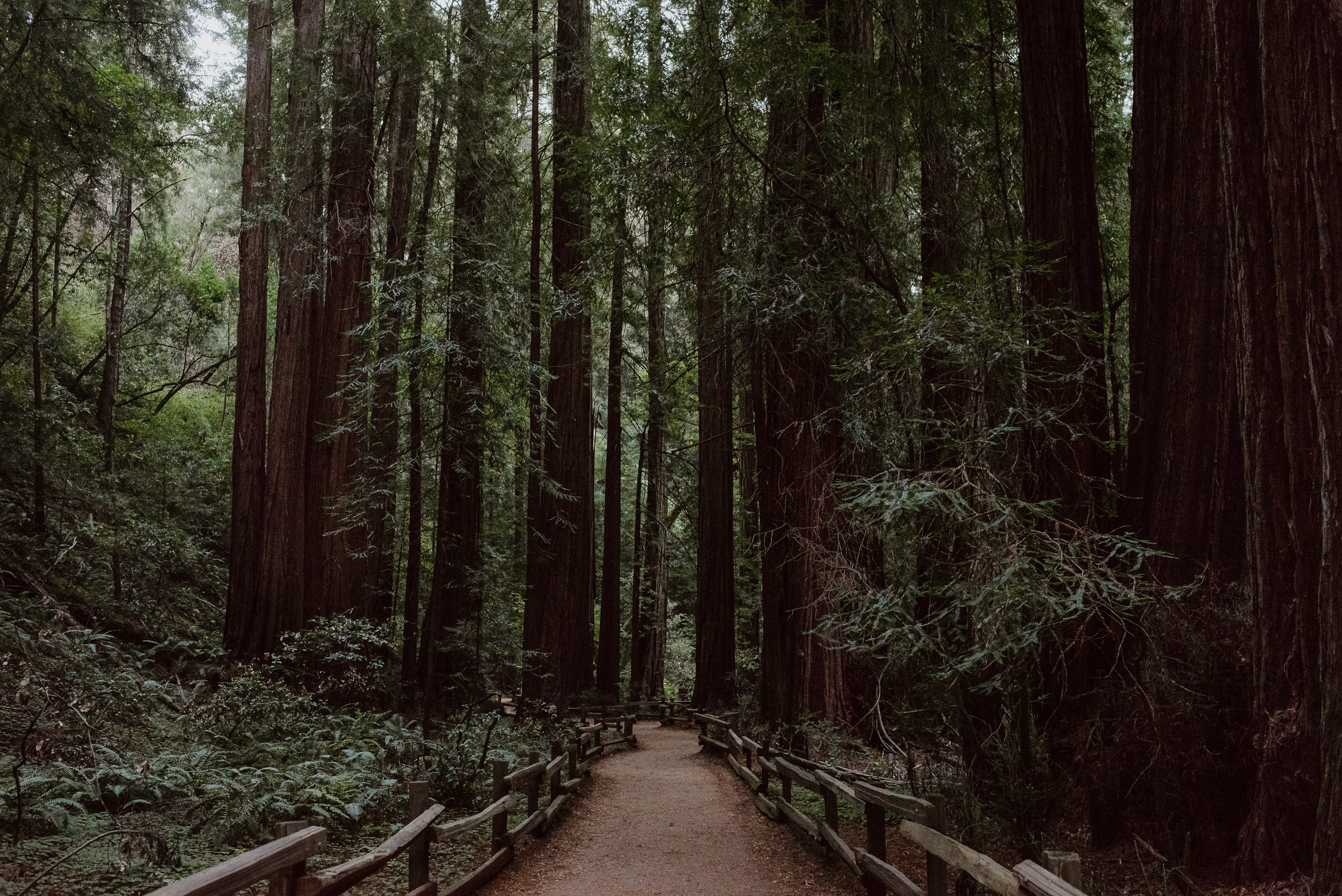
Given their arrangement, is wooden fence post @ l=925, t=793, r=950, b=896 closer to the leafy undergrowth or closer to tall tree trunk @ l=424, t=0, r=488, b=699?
the leafy undergrowth

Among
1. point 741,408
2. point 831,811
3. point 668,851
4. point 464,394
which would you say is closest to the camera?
point 831,811

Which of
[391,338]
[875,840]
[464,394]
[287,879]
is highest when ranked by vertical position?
[391,338]

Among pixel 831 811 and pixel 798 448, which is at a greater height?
pixel 798 448

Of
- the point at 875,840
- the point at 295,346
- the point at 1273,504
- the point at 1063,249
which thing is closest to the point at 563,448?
the point at 295,346

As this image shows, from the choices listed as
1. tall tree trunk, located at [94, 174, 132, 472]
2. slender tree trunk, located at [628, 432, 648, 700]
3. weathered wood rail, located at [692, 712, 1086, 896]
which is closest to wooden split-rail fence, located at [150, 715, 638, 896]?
weathered wood rail, located at [692, 712, 1086, 896]

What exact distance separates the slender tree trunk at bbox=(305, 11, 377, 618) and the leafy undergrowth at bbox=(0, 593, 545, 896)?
134 cm

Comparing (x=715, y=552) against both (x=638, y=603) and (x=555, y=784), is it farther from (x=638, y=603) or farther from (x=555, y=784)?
(x=555, y=784)

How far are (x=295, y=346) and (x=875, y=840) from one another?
36.7ft

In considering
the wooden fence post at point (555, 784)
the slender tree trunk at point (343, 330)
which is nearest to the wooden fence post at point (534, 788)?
the wooden fence post at point (555, 784)

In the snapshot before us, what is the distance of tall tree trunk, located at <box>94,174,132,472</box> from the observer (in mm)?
16109

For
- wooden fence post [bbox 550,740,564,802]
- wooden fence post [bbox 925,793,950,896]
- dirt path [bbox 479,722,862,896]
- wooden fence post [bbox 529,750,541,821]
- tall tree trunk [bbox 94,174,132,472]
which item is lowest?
dirt path [bbox 479,722,862,896]

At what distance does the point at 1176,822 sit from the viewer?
5.45 m

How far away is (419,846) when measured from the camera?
5551 mm

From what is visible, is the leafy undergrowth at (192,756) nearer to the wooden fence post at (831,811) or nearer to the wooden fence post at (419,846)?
the wooden fence post at (419,846)
